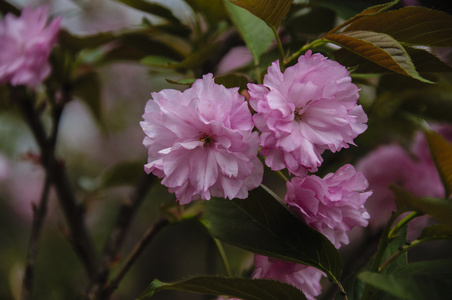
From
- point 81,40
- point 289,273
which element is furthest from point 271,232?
point 81,40

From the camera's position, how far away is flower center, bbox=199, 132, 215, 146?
0.42 metres

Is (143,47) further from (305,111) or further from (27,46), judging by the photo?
(305,111)

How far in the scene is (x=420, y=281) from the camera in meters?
0.37

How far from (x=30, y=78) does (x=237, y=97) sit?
461 mm

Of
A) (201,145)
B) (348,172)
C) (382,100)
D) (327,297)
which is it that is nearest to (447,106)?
(382,100)

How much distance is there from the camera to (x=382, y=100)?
0.90 m

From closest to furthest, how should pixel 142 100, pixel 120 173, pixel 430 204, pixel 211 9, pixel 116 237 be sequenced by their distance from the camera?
pixel 430 204, pixel 211 9, pixel 116 237, pixel 120 173, pixel 142 100

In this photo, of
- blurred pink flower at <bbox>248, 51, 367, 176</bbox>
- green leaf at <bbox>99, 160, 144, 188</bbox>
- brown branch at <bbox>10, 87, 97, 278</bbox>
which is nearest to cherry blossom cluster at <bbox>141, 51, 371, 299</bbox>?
blurred pink flower at <bbox>248, 51, 367, 176</bbox>

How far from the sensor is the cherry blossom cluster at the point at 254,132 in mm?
401

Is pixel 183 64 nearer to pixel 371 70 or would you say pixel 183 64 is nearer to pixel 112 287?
pixel 371 70

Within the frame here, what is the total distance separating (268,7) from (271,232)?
0.76 feet

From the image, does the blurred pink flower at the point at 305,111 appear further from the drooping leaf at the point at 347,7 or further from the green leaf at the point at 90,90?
the green leaf at the point at 90,90

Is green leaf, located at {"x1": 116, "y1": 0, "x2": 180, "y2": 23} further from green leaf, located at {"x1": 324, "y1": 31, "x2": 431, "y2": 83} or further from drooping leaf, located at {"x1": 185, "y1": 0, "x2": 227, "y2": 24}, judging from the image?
green leaf, located at {"x1": 324, "y1": 31, "x2": 431, "y2": 83}

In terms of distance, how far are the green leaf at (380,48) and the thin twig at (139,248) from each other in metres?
0.34
